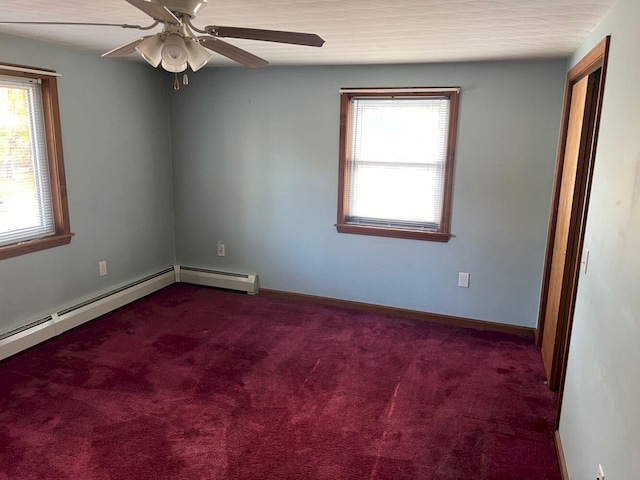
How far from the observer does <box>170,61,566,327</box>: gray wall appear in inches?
141

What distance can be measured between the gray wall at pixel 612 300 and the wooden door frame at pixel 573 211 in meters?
0.10

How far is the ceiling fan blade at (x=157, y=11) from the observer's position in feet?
4.83

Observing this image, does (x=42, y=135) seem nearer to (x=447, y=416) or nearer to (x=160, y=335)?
(x=160, y=335)

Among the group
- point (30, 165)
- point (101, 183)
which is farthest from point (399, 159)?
point (30, 165)

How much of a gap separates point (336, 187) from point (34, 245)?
2417 mm

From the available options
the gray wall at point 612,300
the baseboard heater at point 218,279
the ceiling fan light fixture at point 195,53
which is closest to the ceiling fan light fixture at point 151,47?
the ceiling fan light fixture at point 195,53

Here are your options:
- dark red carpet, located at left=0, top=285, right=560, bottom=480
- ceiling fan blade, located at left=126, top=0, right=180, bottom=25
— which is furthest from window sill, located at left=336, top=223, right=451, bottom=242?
ceiling fan blade, located at left=126, top=0, right=180, bottom=25

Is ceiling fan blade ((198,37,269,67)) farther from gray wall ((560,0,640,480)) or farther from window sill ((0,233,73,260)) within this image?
window sill ((0,233,73,260))

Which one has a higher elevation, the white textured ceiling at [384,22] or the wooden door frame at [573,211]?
the white textured ceiling at [384,22]

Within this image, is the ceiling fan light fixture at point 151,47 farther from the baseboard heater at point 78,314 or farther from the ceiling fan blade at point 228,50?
the baseboard heater at point 78,314

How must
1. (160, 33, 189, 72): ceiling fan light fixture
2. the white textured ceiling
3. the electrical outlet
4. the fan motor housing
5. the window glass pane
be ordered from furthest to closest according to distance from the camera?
the electrical outlet < the window glass pane < the white textured ceiling < (160, 33, 189, 72): ceiling fan light fixture < the fan motor housing

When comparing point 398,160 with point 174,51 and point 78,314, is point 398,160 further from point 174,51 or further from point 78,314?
point 78,314

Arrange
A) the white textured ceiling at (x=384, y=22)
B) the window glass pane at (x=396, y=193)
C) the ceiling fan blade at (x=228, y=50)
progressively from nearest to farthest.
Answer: the ceiling fan blade at (x=228, y=50) → the white textured ceiling at (x=384, y=22) → the window glass pane at (x=396, y=193)

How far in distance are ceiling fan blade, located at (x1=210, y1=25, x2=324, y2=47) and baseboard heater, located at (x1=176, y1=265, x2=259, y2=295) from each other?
9.94 ft
